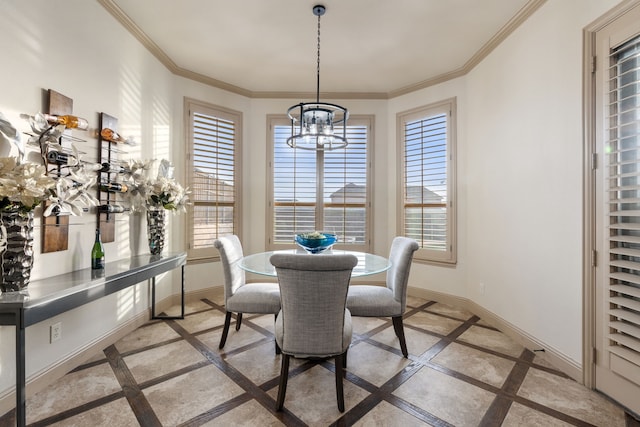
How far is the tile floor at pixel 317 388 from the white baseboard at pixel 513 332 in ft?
0.20

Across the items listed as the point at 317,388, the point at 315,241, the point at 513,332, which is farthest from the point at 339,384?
the point at 513,332

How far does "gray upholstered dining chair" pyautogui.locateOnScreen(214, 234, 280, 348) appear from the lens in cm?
239

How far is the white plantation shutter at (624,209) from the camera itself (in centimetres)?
174

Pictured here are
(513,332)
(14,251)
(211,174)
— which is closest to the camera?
(14,251)

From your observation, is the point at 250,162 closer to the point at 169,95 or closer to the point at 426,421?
the point at 169,95

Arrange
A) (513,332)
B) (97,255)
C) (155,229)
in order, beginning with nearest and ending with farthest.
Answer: (97,255) < (513,332) < (155,229)

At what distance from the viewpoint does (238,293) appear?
2.47m

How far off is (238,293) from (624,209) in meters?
2.69

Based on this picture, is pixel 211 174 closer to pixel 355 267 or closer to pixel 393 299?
pixel 355 267

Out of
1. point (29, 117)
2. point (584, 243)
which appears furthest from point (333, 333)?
point (29, 117)

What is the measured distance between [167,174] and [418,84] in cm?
327

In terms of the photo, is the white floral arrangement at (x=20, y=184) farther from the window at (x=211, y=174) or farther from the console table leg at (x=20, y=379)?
the window at (x=211, y=174)

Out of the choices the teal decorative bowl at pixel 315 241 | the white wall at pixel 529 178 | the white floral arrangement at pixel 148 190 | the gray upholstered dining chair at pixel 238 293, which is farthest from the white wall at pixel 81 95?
the white wall at pixel 529 178

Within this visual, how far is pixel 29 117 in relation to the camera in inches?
73.3
